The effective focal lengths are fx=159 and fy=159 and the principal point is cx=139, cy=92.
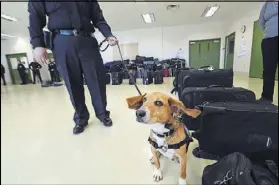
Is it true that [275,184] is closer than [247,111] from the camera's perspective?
Yes

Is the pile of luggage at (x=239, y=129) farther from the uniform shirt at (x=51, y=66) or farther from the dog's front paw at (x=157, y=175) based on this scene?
the uniform shirt at (x=51, y=66)

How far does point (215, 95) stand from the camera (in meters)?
0.94

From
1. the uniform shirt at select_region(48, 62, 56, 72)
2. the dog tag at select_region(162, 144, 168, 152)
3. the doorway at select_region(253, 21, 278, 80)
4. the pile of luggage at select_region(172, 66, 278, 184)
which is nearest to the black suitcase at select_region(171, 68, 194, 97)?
the pile of luggage at select_region(172, 66, 278, 184)

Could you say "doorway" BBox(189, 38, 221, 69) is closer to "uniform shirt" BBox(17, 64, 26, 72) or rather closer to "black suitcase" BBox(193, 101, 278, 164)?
"black suitcase" BBox(193, 101, 278, 164)

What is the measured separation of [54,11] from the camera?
93 cm

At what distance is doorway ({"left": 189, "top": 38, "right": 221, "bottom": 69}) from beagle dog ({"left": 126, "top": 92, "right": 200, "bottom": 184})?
327 mm

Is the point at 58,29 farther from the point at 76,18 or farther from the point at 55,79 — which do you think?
the point at 55,79

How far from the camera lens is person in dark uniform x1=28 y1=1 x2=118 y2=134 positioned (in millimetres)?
932

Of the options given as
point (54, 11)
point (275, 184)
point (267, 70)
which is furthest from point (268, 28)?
point (54, 11)

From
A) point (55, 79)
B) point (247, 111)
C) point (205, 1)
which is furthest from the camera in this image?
point (205, 1)

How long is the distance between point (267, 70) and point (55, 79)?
3.76 feet

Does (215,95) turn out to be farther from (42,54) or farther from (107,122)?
(42,54)

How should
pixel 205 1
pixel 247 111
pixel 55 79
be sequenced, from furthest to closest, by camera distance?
pixel 205 1
pixel 55 79
pixel 247 111

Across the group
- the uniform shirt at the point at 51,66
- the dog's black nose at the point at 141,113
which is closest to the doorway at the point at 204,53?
the dog's black nose at the point at 141,113
